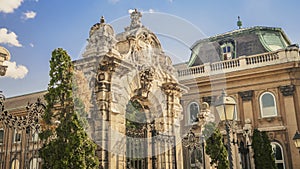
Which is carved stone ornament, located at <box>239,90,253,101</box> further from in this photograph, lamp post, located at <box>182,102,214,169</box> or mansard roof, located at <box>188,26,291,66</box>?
lamp post, located at <box>182,102,214,169</box>

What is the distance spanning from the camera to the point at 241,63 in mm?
24266

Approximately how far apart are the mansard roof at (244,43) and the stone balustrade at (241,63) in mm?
916

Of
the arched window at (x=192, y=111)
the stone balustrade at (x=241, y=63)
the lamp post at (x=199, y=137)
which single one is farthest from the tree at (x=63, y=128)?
the arched window at (x=192, y=111)

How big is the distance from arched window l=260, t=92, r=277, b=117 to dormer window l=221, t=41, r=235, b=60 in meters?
3.99

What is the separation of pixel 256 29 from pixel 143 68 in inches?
605

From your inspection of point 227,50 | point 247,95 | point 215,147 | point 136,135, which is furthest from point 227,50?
point 136,135

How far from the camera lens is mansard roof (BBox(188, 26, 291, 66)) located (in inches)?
1000

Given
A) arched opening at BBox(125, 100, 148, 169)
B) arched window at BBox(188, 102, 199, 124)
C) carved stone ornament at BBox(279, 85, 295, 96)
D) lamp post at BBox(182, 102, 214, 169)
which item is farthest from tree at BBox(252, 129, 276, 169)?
arched opening at BBox(125, 100, 148, 169)

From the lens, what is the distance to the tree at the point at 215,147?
51.0 ft

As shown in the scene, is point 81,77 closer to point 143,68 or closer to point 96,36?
point 96,36

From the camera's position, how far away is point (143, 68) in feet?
43.8

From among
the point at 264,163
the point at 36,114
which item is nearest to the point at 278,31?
the point at 264,163

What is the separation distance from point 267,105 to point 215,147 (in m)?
9.03

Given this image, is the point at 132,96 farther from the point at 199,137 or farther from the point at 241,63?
the point at 241,63
